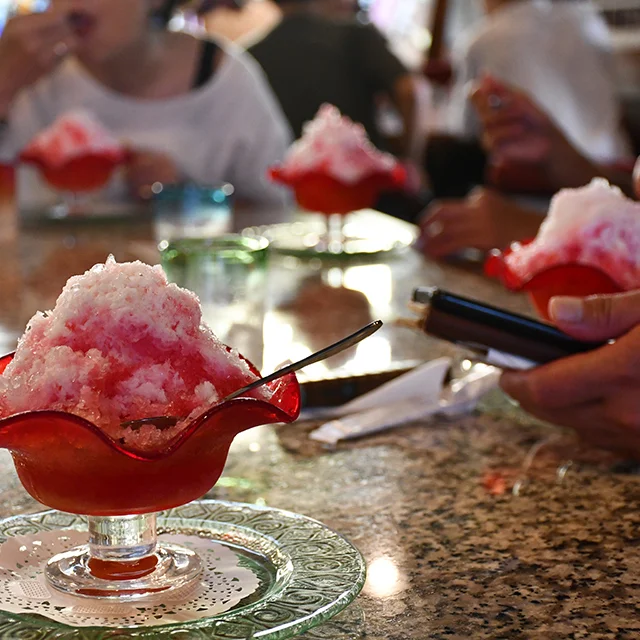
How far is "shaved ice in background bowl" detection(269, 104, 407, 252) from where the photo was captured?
214cm

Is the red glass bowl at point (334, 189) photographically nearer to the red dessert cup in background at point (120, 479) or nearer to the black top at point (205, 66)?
the black top at point (205, 66)

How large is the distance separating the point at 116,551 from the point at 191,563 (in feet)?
0.17

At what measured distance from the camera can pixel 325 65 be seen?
15.6ft

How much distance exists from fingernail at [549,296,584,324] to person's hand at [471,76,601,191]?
3.87 feet

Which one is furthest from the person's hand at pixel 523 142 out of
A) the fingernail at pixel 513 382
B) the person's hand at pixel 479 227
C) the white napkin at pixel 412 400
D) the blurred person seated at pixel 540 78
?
the blurred person seated at pixel 540 78

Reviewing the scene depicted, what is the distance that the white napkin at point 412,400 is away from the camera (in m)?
1.03

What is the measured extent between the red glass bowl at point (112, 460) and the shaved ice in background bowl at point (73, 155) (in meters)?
1.94

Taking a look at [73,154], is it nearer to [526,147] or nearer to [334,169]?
[334,169]

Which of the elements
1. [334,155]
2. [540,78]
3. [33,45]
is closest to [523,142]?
[334,155]

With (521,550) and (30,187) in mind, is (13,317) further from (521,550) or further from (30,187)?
(30,187)

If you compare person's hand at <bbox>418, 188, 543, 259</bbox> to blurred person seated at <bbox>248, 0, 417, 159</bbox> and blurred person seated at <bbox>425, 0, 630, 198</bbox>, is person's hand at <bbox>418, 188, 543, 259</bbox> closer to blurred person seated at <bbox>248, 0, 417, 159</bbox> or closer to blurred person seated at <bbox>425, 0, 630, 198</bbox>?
blurred person seated at <bbox>425, 0, 630, 198</bbox>

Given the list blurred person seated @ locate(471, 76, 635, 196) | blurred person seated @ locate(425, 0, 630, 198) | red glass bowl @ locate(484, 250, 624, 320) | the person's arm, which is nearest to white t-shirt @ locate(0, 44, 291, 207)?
the person's arm

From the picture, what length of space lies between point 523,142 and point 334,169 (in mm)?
409

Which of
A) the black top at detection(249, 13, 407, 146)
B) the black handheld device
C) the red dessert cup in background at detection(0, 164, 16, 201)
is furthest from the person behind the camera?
the black top at detection(249, 13, 407, 146)
